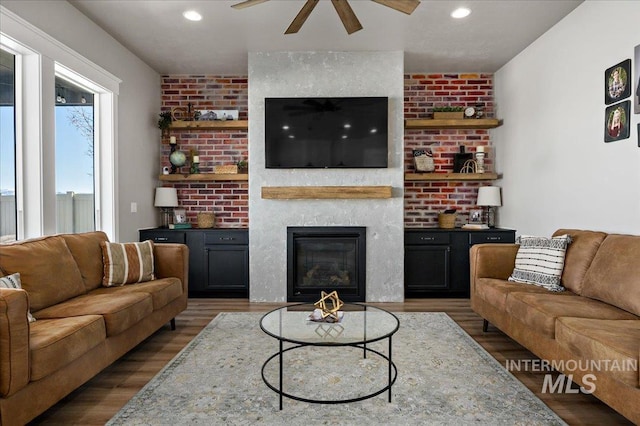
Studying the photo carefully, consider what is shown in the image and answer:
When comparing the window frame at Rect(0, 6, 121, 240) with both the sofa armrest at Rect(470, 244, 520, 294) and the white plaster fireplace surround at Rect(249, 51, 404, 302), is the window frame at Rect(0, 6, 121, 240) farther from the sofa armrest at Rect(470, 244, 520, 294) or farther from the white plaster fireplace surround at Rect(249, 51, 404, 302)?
the sofa armrest at Rect(470, 244, 520, 294)

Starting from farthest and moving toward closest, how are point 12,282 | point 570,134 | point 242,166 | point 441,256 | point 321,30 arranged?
point 242,166, point 441,256, point 321,30, point 570,134, point 12,282

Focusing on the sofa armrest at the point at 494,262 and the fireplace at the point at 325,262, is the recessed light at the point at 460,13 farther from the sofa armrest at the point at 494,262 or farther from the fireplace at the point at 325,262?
the fireplace at the point at 325,262

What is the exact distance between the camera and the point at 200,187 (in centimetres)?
500

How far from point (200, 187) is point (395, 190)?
2450mm

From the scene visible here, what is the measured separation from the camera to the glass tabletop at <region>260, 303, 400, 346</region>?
2010 millimetres

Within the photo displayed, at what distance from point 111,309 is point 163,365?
1.76 ft

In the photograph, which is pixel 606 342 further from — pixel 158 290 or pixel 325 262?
pixel 325 262

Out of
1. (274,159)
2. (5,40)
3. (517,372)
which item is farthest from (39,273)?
(517,372)

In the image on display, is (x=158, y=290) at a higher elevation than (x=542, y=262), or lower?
lower

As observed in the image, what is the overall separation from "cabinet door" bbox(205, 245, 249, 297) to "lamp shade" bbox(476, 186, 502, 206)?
2.88 m

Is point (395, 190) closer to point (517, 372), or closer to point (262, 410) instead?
point (517, 372)

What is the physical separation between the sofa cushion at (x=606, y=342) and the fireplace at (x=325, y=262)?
2.35 m

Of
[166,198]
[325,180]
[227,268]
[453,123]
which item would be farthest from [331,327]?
[453,123]

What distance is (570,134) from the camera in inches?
133
